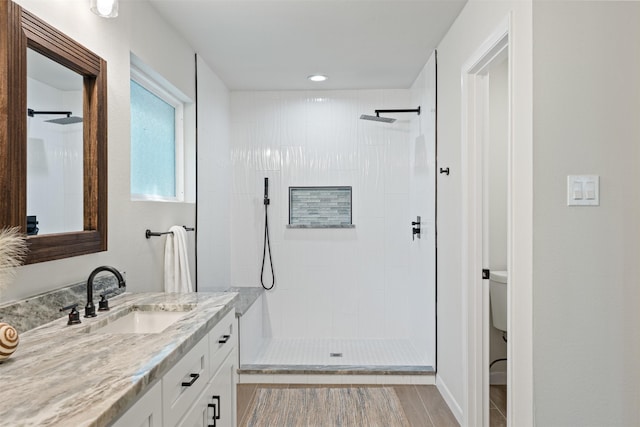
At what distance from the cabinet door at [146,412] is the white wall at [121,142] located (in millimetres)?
648

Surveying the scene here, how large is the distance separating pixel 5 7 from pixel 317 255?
133 inches

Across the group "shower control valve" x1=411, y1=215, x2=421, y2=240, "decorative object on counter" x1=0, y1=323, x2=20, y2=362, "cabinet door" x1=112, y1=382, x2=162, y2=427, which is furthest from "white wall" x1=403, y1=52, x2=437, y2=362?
"decorative object on counter" x1=0, y1=323, x2=20, y2=362

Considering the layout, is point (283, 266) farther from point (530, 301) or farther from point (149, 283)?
point (530, 301)

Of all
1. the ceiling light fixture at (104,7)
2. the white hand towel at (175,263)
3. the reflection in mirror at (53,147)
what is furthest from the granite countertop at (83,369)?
the ceiling light fixture at (104,7)

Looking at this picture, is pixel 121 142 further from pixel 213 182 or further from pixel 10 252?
pixel 213 182

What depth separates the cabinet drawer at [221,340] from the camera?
71.7 inches

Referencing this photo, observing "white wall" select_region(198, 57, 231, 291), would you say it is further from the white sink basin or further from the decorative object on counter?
the decorative object on counter

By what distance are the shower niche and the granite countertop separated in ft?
9.04

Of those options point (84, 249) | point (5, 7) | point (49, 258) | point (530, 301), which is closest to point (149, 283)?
point (84, 249)

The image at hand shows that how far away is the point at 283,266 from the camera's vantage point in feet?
14.8

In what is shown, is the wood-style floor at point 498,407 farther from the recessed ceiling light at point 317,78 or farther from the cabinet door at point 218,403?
the recessed ceiling light at point 317,78

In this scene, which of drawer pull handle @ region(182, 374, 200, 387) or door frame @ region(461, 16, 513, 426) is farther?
door frame @ region(461, 16, 513, 426)

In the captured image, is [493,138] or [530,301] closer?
[530,301]
